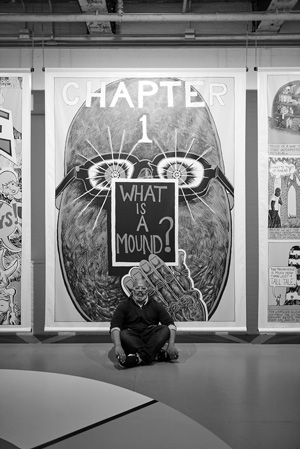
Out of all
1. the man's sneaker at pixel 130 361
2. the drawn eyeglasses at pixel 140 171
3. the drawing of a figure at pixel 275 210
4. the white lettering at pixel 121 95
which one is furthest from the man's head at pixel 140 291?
the white lettering at pixel 121 95

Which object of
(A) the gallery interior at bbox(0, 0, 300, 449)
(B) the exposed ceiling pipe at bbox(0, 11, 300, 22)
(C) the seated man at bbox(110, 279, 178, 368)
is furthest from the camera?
(B) the exposed ceiling pipe at bbox(0, 11, 300, 22)

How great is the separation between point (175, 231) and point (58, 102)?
2054 mm

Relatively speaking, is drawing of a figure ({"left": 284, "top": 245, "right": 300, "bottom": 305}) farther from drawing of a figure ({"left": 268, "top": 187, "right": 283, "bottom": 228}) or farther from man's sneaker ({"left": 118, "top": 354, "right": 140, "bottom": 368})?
man's sneaker ({"left": 118, "top": 354, "right": 140, "bottom": 368})

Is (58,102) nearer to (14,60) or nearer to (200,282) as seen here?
(14,60)

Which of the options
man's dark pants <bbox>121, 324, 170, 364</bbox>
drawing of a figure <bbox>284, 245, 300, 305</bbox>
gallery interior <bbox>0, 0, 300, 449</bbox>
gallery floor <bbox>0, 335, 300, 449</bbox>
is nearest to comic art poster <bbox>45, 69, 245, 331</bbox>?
gallery interior <bbox>0, 0, 300, 449</bbox>

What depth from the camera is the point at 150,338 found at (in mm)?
6066

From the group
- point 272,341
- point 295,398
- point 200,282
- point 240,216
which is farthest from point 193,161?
point 295,398

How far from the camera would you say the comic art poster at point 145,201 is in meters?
6.71

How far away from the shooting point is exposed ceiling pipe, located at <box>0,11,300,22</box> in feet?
20.9

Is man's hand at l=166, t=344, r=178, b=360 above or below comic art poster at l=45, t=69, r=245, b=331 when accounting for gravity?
below

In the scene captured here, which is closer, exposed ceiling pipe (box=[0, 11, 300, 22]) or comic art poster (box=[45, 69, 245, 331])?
exposed ceiling pipe (box=[0, 11, 300, 22])

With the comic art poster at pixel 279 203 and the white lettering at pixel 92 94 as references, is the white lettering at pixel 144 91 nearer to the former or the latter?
the white lettering at pixel 92 94

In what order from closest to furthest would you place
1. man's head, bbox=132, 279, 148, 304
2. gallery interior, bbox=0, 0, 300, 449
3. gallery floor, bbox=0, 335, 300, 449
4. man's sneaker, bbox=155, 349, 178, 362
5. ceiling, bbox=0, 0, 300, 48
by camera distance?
1. gallery floor, bbox=0, 335, 300, 449
2. gallery interior, bbox=0, 0, 300, 449
3. man's sneaker, bbox=155, 349, 178, 362
4. man's head, bbox=132, 279, 148, 304
5. ceiling, bbox=0, 0, 300, 48

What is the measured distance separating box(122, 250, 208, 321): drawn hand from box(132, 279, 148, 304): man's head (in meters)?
0.51
